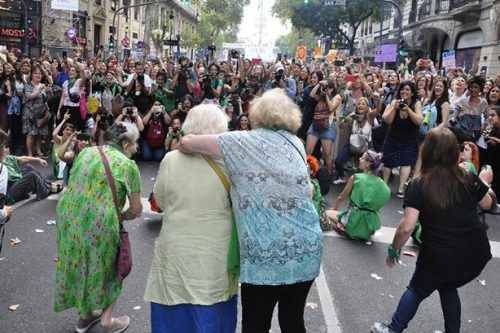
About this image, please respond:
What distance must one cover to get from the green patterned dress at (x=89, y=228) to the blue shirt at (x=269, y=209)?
1.01 meters

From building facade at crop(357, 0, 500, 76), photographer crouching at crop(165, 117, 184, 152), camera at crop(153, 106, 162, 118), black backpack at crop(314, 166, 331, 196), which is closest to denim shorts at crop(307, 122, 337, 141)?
photographer crouching at crop(165, 117, 184, 152)

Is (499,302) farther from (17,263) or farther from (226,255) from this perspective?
(17,263)

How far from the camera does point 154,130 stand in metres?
9.14

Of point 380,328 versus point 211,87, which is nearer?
point 380,328

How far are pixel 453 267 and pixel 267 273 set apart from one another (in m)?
1.47

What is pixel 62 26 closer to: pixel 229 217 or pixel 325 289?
pixel 325 289

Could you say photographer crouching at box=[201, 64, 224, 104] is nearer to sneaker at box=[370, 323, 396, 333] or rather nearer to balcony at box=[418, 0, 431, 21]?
sneaker at box=[370, 323, 396, 333]

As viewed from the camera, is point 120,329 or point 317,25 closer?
point 120,329

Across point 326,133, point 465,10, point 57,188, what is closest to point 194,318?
point 57,188

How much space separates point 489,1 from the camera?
23.6m

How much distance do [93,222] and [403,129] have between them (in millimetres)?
5507

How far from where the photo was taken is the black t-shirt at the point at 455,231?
10.1 feet

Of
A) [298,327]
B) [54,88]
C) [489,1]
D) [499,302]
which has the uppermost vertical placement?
[489,1]

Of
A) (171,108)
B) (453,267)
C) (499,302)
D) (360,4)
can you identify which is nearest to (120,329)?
(453,267)
